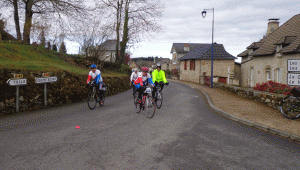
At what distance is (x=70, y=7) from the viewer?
712 inches

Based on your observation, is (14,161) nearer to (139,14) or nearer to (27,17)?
(27,17)

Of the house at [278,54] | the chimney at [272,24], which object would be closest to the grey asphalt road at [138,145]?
the house at [278,54]

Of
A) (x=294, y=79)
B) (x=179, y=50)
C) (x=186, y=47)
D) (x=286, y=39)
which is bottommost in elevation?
(x=294, y=79)

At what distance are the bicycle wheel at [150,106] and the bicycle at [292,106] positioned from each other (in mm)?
4786

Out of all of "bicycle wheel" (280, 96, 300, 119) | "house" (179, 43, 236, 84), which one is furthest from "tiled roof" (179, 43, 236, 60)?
"bicycle wheel" (280, 96, 300, 119)

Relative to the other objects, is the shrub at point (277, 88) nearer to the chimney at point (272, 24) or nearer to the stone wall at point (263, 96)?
the stone wall at point (263, 96)

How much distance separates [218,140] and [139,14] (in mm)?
25830

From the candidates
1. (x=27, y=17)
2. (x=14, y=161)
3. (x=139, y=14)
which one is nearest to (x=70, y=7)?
(x=27, y=17)

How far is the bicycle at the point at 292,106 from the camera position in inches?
311

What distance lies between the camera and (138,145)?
4.79 m

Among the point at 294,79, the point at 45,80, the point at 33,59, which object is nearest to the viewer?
the point at 294,79

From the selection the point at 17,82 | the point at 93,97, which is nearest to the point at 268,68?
the point at 93,97

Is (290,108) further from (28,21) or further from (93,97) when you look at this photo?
(28,21)

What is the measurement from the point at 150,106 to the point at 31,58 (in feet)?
34.6
